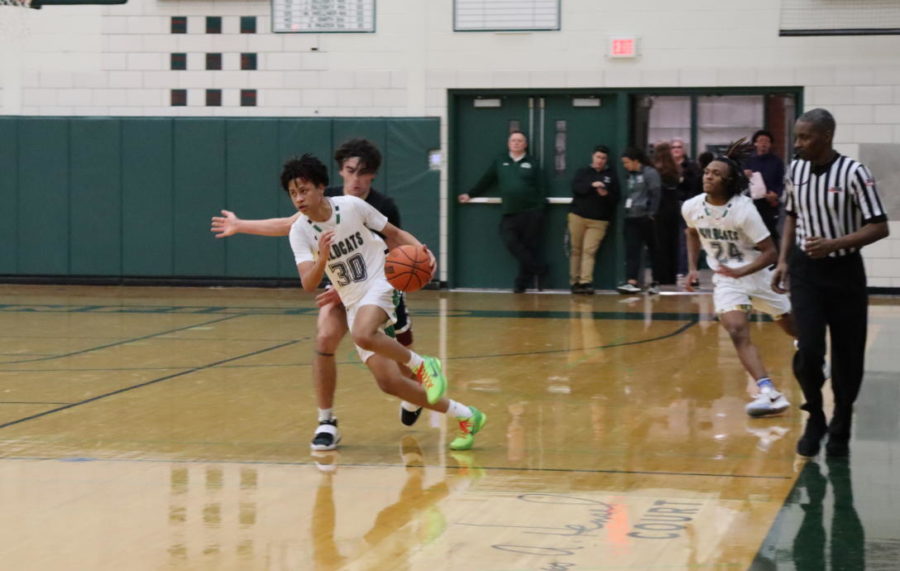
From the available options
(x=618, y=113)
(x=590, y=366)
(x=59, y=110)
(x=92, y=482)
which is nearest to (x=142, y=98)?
(x=59, y=110)

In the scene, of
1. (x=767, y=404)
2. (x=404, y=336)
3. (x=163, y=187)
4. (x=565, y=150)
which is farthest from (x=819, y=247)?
(x=163, y=187)

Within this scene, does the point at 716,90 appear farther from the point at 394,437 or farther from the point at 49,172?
the point at 394,437

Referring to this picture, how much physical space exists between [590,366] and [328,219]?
384 centimetres

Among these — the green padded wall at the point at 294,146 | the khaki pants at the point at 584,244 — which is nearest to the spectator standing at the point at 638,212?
the khaki pants at the point at 584,244

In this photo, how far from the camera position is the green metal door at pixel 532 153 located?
17.3 meters

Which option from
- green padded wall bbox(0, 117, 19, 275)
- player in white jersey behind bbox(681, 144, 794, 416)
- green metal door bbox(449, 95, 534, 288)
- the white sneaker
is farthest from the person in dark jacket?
the white sneaker

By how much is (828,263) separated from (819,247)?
193 millimetres

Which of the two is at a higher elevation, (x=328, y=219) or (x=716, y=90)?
(x=716, y=90)

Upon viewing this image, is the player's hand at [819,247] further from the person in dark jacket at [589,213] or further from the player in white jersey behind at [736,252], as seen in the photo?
the person in dark jacket at [589,213]

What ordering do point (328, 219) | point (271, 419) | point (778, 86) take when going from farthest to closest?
point (778, 86), point (271, 419), point (328, 219)

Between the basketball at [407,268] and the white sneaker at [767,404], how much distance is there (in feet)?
7.42

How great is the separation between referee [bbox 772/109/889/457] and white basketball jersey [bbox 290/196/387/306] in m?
2.11

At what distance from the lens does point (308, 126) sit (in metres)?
17.8

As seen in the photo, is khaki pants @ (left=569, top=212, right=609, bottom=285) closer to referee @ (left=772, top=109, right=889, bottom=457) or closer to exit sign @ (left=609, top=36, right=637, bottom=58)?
exit sign @ (left=609, top=36, right=637, bottom=58)
